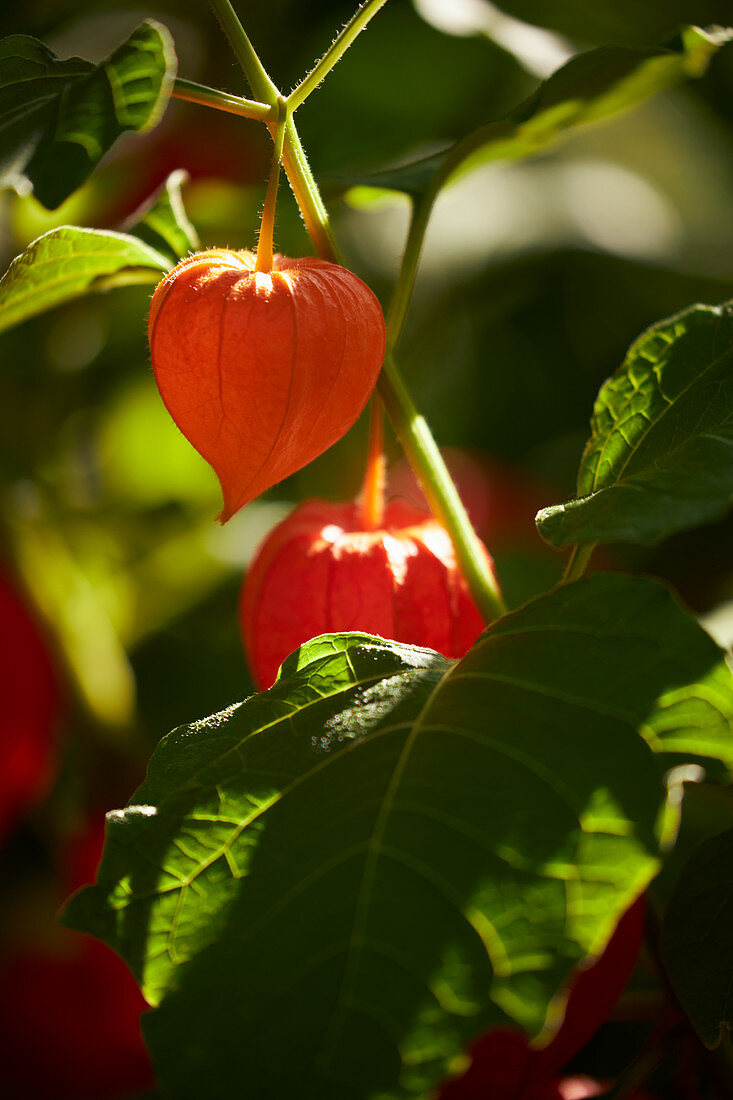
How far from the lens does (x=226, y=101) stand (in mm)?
469

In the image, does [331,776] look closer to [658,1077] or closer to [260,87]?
[260,87]

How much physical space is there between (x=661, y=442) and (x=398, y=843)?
0.21 meters

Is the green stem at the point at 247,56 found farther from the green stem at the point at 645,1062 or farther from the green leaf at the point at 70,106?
the green stem at the point at 645,1062

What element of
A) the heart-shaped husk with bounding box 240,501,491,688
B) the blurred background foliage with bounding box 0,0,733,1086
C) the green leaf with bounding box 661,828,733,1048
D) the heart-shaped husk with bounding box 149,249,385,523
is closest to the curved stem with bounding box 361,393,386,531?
the heart-shaped husk with bounding box 240,501,491,688

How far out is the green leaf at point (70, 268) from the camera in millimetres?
521

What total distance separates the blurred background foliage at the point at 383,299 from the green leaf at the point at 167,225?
437 mm

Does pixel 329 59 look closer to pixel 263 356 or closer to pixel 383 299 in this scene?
pixel 263 356

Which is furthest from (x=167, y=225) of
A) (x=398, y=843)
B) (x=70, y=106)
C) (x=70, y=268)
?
(x=398, y=843)

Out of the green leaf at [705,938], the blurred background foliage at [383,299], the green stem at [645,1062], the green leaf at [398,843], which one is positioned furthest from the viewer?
the blurred background foliage at [383,299]

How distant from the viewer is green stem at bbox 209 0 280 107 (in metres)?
0.47

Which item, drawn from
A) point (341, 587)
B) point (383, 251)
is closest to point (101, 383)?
point (383, 251)

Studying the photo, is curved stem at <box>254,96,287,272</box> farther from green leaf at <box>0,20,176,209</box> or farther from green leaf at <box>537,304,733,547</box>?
green leaf at <box>537,304,733,547</box>

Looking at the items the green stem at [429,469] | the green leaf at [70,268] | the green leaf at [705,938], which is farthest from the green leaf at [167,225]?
the green leaf at [705,938]

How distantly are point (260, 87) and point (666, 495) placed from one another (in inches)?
9.7
